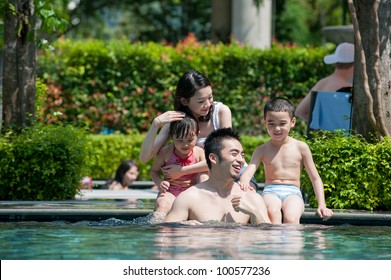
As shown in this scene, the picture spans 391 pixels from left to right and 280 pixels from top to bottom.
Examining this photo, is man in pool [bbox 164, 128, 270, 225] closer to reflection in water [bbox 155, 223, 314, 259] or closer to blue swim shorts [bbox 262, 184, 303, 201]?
reflection in water [bbox 155, 223, 314, 259]

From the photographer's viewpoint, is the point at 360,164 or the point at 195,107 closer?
the point at 195,107

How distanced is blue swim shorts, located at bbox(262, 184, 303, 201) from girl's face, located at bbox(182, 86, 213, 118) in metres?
0.89

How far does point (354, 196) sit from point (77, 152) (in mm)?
3152

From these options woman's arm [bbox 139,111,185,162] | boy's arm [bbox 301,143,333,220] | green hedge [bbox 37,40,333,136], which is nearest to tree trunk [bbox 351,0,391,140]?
boy's arm [bbox 301,143,333,220]

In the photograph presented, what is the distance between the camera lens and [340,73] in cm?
1167

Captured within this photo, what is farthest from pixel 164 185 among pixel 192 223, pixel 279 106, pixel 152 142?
pixel 279 106

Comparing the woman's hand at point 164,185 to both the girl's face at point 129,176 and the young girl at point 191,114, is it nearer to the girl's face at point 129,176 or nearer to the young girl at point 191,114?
the young girl at point 191,114

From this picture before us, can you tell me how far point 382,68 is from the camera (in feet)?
33.7

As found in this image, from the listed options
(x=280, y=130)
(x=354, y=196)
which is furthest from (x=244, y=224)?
(x=354, y=196)

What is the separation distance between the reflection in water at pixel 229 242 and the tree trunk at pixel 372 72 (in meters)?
2.19

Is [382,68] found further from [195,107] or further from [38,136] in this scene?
[38,136]

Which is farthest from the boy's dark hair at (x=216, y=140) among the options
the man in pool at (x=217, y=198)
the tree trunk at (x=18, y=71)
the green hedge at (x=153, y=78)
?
the green hedge at (x=153, y=78)

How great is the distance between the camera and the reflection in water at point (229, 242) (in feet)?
21.2
